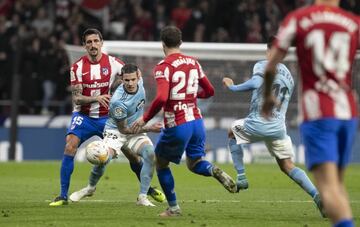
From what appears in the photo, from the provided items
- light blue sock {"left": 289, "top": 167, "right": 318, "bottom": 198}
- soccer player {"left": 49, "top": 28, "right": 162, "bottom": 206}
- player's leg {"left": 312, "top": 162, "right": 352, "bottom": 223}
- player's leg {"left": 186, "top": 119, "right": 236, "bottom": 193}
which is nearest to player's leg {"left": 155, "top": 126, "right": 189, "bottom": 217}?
player's leg {"left": 186, "top": 119, "right": 236, "bottom": 193}

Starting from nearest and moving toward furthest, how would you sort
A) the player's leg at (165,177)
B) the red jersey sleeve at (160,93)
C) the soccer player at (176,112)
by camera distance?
the red jersey sleeve at (160,93) < the soccer player at (176,112) < the player's leg at (165,177)

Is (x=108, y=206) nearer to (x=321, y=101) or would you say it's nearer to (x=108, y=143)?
(x=108, y=143)

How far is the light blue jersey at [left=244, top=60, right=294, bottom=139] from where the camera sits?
40.5ft

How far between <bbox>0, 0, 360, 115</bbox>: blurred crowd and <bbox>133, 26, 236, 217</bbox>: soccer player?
12.8 metres

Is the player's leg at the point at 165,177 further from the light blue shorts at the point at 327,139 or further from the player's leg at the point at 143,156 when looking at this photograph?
the light blue shorts at the point at 327,139

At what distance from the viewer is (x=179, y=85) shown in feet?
35.4

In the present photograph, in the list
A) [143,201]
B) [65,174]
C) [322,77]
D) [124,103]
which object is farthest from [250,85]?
[322,77]

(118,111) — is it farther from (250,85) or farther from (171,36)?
(171,36)

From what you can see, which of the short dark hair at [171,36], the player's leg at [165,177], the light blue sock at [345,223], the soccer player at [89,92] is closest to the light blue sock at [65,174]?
the soccer player at [89,92]

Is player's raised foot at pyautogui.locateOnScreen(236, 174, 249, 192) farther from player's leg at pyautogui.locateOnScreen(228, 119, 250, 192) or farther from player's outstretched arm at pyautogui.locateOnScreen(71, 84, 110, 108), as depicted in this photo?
player's outstretched arm at pyautogui.locateOnScreen(71, 84, 110, 108)

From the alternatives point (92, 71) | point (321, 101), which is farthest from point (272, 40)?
point (321, 101)

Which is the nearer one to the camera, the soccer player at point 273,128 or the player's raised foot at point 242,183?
Answer: the soccer player at point 273,128

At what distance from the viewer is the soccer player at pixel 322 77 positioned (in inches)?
291

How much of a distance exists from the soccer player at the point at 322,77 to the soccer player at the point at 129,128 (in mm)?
5091
